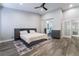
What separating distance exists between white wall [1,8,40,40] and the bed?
0.30 m

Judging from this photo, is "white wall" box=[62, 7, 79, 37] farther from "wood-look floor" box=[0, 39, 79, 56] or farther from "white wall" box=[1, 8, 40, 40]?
"white wall" box=[1, 8, 40, 40]

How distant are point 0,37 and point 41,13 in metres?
2.98

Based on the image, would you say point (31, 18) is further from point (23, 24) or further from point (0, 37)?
point (0, 37)

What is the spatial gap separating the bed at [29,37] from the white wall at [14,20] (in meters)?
0.30

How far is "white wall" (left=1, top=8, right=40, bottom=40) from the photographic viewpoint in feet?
13.1

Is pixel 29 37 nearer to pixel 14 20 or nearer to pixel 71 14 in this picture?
pixel 14 20

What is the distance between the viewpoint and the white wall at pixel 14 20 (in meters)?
3.98

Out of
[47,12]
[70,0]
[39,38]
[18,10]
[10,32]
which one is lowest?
[39,38]

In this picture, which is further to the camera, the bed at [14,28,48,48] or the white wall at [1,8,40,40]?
the white wall at [1,8,40,40]

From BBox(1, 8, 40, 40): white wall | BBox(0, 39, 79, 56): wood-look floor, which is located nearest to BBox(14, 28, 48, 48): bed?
BBox(1, 8, 40, 40): white wall

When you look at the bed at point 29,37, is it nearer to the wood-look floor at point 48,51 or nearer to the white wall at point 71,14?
the wood-look floor at point 48,51

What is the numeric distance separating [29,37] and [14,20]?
1871 millimetres

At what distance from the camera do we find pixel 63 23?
4477 millimetres

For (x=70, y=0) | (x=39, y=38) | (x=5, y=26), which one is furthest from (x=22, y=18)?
(x=70, y=0)
